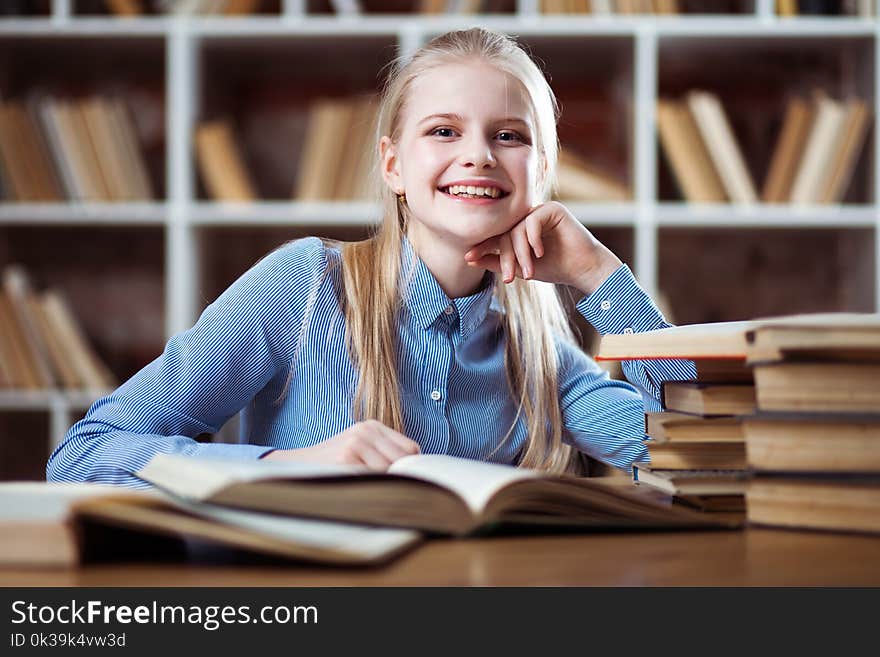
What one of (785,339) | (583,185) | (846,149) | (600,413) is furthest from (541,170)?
(846,149)

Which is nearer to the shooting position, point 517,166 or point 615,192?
point 517,166

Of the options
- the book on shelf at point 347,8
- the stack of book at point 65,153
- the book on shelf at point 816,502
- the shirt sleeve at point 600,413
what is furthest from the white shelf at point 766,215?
the book on shelf at point 816,502

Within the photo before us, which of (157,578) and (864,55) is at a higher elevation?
(864,55)

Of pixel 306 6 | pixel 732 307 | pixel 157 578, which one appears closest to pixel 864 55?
pixel 732 307

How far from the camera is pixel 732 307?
282cm

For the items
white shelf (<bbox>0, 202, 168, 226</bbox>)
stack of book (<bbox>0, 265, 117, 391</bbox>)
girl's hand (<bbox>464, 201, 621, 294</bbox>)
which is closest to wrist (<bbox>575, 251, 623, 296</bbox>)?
girl's hand (<bbox>464, 201, 621, 294</bbox>)

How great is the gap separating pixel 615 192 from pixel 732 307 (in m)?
0.62

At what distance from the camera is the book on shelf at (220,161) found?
8.01 ft

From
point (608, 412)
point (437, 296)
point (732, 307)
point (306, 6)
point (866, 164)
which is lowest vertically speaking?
point (608, 412)

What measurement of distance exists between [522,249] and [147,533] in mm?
791

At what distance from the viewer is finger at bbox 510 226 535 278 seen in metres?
1.24

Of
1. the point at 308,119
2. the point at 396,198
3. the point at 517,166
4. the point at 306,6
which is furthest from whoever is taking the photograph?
the point at 308,119

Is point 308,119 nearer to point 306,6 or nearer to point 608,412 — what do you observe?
point 306,6

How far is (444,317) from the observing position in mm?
1347
